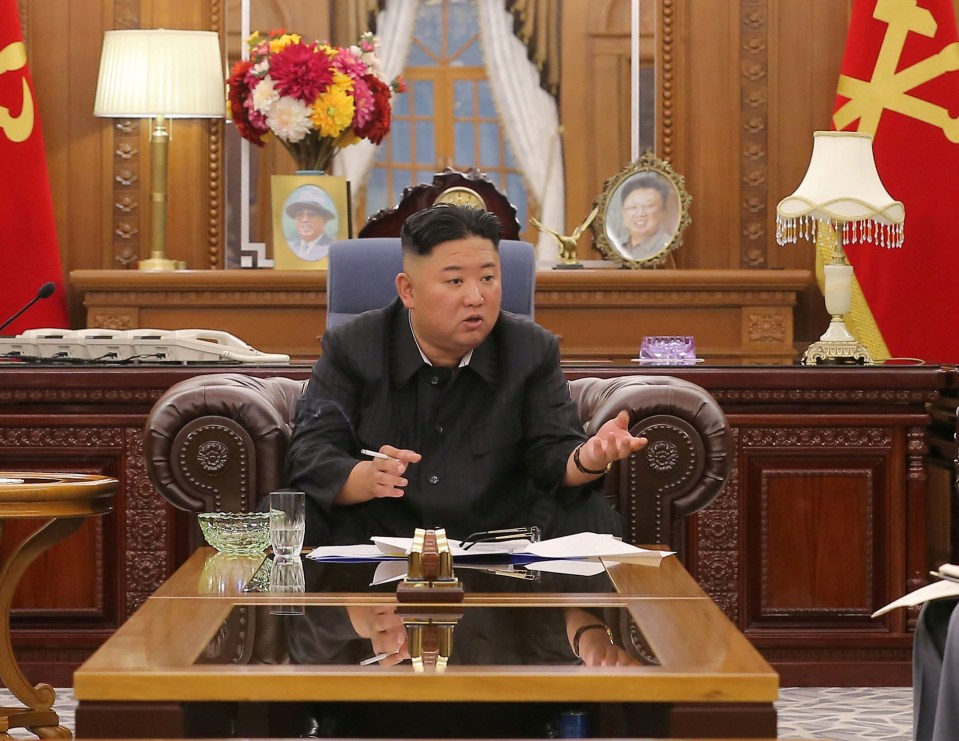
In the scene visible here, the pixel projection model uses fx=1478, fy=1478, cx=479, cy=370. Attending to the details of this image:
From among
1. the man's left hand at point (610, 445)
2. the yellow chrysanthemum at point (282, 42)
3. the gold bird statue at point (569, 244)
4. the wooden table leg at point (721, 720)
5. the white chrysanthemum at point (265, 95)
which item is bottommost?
the wooden table leg at point (721, 720)

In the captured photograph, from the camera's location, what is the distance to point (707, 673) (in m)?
1.55

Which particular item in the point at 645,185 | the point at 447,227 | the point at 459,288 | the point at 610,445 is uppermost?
the point at 645,185

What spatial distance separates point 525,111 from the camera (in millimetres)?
5312

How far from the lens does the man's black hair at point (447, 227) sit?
255 centimetres

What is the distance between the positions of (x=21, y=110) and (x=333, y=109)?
1.13 metres

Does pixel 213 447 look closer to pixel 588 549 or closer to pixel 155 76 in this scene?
pixel 588 549

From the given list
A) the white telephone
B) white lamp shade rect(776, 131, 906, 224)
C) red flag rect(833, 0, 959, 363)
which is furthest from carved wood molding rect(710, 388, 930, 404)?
the white telephone

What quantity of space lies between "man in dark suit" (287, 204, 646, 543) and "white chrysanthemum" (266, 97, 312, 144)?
6.36 feet

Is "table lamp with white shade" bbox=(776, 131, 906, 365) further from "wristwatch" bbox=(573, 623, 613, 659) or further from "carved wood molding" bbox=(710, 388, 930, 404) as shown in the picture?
"wristwatch" bbox=(573, 623, 613, 659)

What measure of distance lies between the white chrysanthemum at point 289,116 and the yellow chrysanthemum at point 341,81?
122 millimetres

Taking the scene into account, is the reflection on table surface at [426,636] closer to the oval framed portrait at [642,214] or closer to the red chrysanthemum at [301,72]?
the red chrysanthemum at [301,72]

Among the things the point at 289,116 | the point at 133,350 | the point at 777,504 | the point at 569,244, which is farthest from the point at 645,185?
the point at 133,350

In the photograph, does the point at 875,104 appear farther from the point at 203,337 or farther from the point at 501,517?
the point at 501,517


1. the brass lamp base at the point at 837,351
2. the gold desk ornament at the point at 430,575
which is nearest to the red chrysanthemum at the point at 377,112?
the brass lamp base at the point at 837,351
